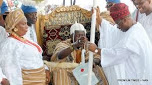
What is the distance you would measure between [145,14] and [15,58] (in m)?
1.71

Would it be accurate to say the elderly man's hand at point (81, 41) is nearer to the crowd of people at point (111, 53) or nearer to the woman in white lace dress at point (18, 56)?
the crowd of people at point (111, 53)

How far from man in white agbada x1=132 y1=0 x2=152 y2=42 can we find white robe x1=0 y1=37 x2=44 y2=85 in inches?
50.5

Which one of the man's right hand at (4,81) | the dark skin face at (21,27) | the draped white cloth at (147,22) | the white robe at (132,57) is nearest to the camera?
the man's right hand at (4,81)

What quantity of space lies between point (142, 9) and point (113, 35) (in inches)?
18.0

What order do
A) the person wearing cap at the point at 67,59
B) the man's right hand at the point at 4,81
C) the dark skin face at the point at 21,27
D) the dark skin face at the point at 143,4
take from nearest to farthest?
1. the man's right hand at the point at 4,81
2. the dark skin face at the point at 21,27
3. the dark skin face at the point at 143,4
4. the person wearing cap at the point at 67,59

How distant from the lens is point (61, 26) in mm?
4758

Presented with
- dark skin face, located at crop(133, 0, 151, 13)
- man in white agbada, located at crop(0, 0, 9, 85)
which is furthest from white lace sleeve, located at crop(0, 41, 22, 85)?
dark skin face, located at crop(133, 0, 151, 13)

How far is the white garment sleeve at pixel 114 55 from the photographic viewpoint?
9.25 feet

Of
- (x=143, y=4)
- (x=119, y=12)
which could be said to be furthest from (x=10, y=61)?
(x=143, y=4)

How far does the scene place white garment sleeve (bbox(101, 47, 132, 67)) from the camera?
2.82m

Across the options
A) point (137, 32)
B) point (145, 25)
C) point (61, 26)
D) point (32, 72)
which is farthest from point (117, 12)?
point (61, 26)

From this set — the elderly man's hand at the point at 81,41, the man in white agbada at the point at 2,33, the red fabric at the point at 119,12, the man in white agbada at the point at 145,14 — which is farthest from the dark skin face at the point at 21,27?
the man in white agbada at the point at 145,14

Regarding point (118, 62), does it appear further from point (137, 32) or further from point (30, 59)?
point (30, 59)

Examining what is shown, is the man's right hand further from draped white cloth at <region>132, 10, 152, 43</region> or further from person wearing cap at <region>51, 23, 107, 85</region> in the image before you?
draped white cloth at <region>132, 10, 152, 43</region>
